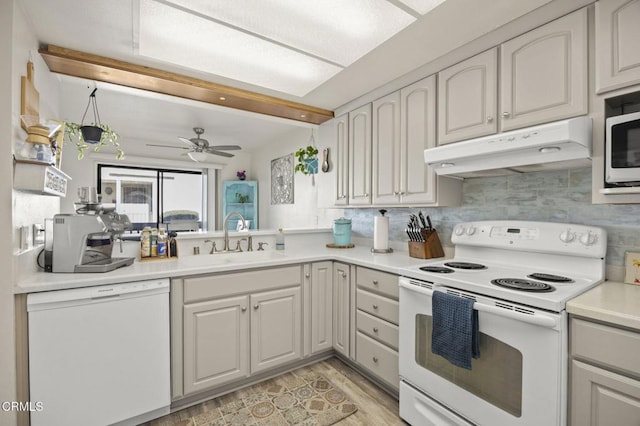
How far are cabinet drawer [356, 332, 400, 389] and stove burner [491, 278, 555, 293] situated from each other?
831 mm

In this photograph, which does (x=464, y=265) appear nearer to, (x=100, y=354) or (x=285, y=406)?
(x=285, y=406)

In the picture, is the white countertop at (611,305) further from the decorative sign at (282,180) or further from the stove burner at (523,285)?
the decorative sign at (282,180)

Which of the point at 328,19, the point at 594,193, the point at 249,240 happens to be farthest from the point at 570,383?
the point at 249,240

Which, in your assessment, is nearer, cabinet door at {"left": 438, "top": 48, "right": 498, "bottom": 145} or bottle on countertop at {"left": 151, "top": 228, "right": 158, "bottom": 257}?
cabinet door at {"left": 438, "top": 48, "right": 498, "bottom": 145}

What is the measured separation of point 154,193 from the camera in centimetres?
534

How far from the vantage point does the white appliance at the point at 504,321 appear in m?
1.14

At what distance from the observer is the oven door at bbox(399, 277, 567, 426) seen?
1123 mm

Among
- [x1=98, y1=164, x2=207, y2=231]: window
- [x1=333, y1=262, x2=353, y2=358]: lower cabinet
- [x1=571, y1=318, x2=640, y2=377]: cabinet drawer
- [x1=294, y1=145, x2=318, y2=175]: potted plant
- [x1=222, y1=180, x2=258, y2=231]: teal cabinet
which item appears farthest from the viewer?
[x1=222, y1=180, x2=258, y2=231]: teal cabinet

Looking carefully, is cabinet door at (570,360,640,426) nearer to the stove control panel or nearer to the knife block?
the stove control panel

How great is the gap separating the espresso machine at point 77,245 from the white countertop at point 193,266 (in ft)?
0.16

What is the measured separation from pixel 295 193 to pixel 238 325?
2.54m

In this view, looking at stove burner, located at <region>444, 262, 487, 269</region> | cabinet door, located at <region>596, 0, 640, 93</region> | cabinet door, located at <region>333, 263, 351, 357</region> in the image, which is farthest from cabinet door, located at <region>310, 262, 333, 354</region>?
cabinet door, located at <region>596, 0, 640, 93</region>

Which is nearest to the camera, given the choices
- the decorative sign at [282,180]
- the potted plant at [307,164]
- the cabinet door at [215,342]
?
the cabinet door at [215,342]

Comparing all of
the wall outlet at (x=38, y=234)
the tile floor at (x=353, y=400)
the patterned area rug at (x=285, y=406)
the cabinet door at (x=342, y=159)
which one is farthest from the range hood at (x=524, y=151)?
the wall outlet at (x=38, y=234)
